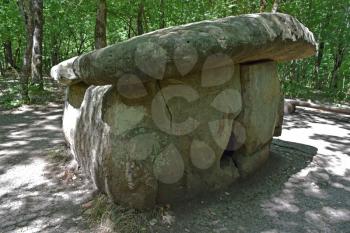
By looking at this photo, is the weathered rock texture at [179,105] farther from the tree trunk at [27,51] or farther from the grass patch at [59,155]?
the tree trunk at [27,51]

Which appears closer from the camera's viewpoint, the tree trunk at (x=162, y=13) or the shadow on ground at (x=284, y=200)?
the shadow on ground at (x=284, y=200)

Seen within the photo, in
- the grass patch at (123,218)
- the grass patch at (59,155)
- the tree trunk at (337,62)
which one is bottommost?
the grass patch at (123,218)

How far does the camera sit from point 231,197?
3.29 metres

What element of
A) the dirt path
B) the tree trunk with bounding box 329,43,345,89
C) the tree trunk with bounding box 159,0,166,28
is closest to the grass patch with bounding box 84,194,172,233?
the dirt path

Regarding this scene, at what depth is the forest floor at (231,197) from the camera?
9.40 feet

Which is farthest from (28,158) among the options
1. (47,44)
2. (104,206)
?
(47,44)

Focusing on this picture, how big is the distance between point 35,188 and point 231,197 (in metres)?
2.28

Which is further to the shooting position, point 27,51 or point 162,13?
point 162,13

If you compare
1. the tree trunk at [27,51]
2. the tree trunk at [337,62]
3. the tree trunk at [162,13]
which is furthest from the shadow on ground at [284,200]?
the tree trunk at [337,62]

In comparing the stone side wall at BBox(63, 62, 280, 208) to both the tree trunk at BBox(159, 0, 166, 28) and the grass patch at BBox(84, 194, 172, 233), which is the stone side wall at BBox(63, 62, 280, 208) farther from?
the tree trunk at BBox(159, 0, 166, 28)

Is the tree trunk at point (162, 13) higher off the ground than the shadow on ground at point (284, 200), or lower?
higher

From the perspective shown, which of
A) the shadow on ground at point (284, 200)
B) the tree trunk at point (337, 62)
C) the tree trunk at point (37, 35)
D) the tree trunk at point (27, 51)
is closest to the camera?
the shadow on ground at point (284, 200)

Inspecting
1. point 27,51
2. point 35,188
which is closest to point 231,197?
point 35,188

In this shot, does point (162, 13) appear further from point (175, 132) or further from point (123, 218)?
point (123, 218)
